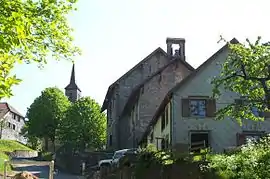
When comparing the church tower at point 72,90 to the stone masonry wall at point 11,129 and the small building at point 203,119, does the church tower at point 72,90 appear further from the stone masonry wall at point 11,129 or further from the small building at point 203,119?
the small building at point 203,119

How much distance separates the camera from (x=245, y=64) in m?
23.5

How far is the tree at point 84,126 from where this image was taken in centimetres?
7219

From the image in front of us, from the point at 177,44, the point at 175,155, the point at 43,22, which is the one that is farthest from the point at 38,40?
the point at 177,44

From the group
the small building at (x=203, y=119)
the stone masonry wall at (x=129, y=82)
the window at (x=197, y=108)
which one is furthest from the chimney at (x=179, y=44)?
the window at (x=197, y=108)

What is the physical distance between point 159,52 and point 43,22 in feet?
126

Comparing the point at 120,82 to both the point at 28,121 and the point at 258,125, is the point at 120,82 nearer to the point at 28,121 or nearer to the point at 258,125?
the point at 258,125

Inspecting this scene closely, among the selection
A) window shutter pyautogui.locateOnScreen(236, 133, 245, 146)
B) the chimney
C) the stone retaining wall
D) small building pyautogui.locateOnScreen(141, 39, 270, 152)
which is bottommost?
the stone retaining wall

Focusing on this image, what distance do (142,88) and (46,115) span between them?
4553 centimetres

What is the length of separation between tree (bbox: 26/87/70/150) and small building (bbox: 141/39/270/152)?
54.6 m

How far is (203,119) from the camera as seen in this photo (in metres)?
32.5

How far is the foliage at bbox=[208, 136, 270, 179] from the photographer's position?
1261cm

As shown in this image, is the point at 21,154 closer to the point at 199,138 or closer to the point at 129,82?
the point at 129,82

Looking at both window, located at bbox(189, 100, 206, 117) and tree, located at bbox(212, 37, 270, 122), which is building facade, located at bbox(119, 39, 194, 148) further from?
tree, located at bbox(212, 37, 270, 122)

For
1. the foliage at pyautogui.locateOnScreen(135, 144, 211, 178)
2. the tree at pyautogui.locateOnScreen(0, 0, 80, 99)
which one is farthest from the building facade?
the tree at pyautogui.locateOnScreen(0, 0, 80, 99)
